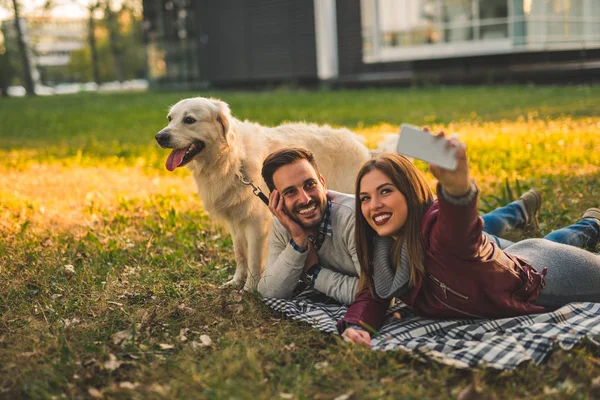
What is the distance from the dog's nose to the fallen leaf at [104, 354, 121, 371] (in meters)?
1.69

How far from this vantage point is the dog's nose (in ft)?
14.2

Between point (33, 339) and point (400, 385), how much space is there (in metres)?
2.12

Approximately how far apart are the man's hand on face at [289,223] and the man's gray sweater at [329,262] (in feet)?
0.23

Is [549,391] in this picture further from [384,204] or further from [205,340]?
[205,340]

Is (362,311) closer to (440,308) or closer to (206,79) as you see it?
(440,308)

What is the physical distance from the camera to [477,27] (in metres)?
23.1

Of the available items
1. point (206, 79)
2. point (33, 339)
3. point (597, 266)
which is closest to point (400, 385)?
point (597, 266)

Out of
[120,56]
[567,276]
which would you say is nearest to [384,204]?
[567,276]

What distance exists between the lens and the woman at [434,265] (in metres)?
3.13

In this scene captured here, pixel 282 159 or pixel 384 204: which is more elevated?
pixel 282 159

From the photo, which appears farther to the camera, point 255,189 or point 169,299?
point 255,189

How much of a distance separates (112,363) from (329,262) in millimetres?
1591

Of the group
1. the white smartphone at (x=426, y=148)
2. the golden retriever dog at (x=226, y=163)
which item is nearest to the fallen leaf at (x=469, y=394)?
the white smartphone at (x=426, y=148)

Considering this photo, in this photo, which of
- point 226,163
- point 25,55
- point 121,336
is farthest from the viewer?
point 25,55
